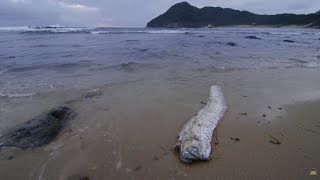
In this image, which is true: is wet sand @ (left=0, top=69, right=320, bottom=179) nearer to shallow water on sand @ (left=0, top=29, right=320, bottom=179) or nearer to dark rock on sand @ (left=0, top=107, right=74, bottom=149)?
shallow water on sand @ (left=0, top=29, right=320, bottom=179)

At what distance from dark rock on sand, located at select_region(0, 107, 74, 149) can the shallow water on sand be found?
0.59ft

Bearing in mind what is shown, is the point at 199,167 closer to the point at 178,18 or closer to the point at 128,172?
the point at 128,172

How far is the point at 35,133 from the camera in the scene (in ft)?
17.2

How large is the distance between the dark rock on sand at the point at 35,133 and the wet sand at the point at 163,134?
189 millimetres

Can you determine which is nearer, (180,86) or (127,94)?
(127,94)

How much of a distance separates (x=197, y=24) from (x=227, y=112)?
12237cm

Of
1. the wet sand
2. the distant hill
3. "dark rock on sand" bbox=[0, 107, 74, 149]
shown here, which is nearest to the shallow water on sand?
the wet sand

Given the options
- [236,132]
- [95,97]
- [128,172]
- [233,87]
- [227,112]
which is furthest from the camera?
[233,87]

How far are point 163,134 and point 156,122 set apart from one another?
0.63 meters

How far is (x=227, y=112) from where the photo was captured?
6309 mm

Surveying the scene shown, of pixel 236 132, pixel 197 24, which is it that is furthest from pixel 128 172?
pixel 197 24

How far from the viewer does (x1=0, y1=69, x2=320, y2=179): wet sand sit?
4.14 meters

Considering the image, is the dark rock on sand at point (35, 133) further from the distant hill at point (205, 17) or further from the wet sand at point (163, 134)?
the distant hill at point (205, 17)

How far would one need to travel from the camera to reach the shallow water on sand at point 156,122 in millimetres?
Result: 4188
